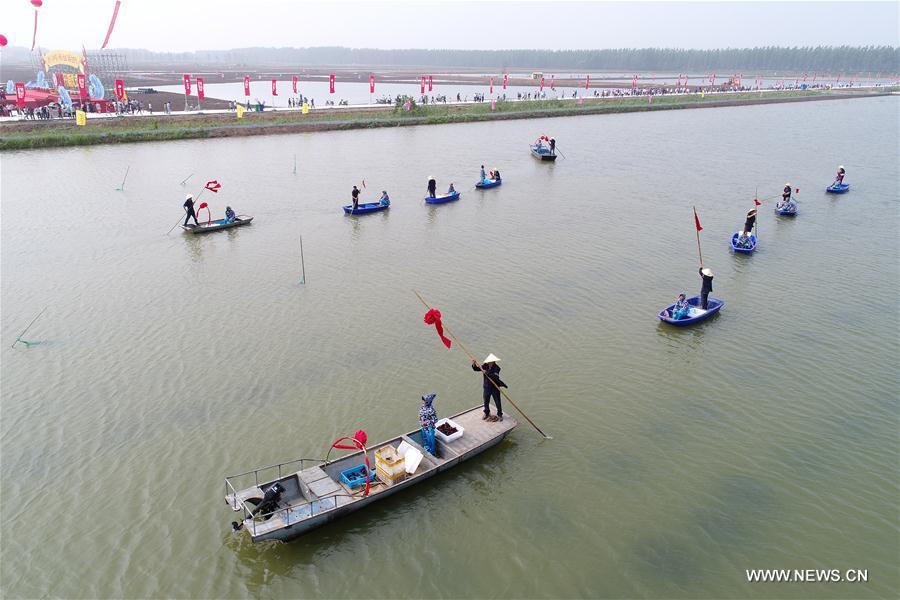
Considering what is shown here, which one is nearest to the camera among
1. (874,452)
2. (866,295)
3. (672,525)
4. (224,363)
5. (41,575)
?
(41,575)

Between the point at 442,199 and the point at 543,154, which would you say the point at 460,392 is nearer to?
the point at 442,199

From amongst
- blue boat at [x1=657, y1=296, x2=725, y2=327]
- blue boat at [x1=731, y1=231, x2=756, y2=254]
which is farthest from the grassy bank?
blue boat at [x1=657, y1=296, x2=725, y2=327]

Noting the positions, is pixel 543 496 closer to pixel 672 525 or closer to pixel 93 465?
pixel 672 525

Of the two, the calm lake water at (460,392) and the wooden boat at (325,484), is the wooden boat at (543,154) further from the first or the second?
the wooden boat at (325,484)

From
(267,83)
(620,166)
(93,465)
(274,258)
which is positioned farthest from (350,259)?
(267,83)

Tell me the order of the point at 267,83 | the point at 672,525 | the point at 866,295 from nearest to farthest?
the point at 672,525
the point at 866,295
the point at 267,83

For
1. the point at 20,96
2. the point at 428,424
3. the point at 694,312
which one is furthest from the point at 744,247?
the point at 20,96

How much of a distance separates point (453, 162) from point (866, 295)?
30.2 metres

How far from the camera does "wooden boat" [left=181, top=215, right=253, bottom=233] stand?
89.2ft

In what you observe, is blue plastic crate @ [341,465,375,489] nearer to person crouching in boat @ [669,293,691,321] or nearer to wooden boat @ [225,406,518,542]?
wooden boat @ [225,406,518,542]

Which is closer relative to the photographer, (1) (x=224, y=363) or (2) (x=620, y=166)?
Answer: (1) (x=224, y=363)

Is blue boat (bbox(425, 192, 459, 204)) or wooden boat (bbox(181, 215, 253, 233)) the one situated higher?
blue boat (bbox(425, 192, 459, 204))

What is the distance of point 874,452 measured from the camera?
508 inches

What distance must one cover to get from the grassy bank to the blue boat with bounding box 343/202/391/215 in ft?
96.6
